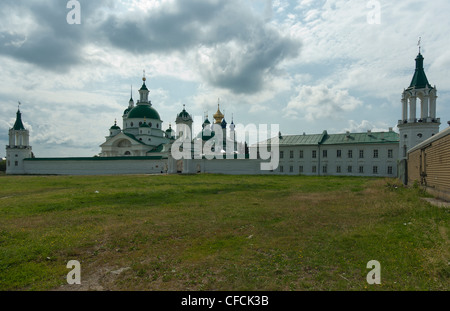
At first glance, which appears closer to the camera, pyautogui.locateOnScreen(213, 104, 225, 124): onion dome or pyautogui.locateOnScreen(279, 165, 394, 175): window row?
pyautogui.locateOnScreen(279, 165, 394, 175): window row

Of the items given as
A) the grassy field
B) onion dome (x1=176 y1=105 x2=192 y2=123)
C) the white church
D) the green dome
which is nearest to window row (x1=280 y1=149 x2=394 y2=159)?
the white church

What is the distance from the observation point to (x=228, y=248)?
273 inches

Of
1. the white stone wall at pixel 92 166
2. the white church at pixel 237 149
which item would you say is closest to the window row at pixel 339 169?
the white church at pixel 237 149

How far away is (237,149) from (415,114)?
125 feet

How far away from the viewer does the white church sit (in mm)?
36438

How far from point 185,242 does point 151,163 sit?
44614 mm

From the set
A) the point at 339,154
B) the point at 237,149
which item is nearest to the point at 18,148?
the point at 237,149

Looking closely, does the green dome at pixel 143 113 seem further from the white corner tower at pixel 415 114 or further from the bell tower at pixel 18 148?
the white corner tower at pixel 415 114

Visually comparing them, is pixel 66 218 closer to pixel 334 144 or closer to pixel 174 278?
pixel 174 278

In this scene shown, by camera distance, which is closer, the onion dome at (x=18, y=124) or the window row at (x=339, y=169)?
the window row at (x=339, y=169)

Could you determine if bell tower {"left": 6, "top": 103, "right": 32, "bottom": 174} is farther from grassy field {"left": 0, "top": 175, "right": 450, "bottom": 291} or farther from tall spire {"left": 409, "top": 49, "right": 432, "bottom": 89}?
tall spire {"left": 409, "top": 49, "right": 432, "bottom": 89}

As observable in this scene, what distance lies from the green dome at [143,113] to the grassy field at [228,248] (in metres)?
57.0

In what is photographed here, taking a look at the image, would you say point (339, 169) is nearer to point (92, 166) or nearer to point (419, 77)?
point (419, 77)

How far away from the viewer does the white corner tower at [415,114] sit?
35375 mm
